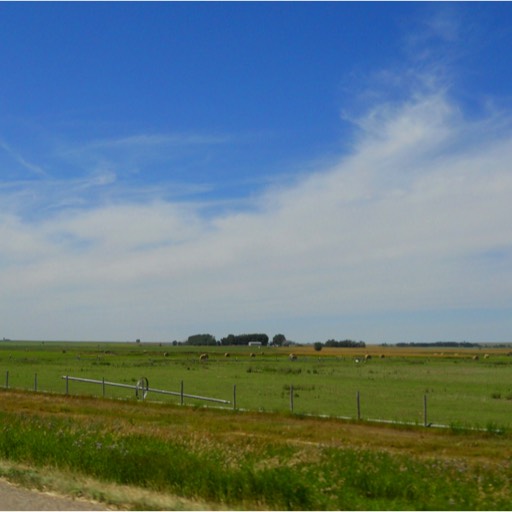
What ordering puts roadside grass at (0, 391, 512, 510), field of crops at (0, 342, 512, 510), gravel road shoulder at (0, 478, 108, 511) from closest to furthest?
gravel road shoulder at (0, 478, 108, 511), roadside grass at (0, 391, 512, 510), field of crops at (0, 342, 512, 510)

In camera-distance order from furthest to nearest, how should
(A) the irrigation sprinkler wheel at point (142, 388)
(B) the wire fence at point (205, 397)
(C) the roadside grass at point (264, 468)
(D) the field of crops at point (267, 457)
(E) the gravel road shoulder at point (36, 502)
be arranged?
(A) the irrigation sprinkler wheel at point (142, 388)
(B) the wire fence at point (205, 397)
(D) the field of crops at point (267, 457)
(C) the roadside grass at point (264, 468)
(E) the gravel road shoulder at point (36, 502)

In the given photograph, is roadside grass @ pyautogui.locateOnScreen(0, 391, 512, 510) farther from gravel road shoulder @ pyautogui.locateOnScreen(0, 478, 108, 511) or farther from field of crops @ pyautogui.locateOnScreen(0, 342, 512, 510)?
gravel road shoulder @ pyautogui.locateOnScreen(0, 478, 108, 511)

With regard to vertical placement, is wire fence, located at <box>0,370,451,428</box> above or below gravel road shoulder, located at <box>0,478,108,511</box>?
below

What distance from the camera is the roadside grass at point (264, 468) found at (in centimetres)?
1161

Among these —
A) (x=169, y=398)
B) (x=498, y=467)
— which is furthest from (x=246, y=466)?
(x=169, y=398)

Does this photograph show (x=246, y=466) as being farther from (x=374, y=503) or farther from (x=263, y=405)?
(x=263, y=405)

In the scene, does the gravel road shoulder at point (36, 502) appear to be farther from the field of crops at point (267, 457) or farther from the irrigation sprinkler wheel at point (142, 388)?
the irrigation sprinkler wheel at point (142, 388)

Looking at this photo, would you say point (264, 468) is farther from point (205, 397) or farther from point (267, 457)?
point (205, 397)

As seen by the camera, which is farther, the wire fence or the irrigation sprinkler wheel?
the irrigation sprinkler wheel

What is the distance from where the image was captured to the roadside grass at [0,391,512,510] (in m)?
11.6

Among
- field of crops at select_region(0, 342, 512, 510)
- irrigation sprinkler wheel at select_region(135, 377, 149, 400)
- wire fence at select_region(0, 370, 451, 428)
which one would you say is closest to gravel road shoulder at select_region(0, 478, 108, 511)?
field of crops at select_region(0, 342, 512, 510)

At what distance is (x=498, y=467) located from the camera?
16.4 m

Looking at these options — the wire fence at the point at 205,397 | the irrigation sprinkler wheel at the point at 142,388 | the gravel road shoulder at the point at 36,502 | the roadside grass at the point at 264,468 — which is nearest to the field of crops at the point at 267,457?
the roadside grass at the point at 264,468

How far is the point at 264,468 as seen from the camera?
13.4 metres
